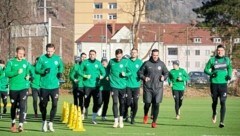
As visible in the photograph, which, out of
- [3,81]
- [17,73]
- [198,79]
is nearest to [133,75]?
[17,73]

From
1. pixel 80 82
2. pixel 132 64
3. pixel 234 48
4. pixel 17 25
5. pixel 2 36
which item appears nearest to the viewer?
pixel 132 64

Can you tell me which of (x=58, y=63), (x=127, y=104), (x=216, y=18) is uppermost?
(x=216, y=18)

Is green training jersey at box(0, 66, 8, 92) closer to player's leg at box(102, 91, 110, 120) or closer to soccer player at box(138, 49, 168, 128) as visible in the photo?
player's leg at box(102, 91, 110, 120)

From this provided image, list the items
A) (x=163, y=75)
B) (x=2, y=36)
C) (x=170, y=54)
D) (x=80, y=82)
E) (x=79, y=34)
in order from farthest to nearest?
(x=79, y=34)
(x=170, y=54)
(x=2, y=36)
(x=80, y=82)
(x=163, y=75)

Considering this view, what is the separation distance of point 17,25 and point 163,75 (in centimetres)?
2658

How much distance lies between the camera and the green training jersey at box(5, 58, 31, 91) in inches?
657

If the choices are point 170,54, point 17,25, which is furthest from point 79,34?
point 17,25

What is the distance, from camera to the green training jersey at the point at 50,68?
16875mm

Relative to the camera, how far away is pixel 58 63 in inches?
668

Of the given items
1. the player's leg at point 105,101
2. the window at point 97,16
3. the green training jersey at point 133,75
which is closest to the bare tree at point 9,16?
the player's leg at point 105,101

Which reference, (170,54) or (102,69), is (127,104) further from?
(170,54)

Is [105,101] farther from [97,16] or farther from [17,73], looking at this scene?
[97,16]

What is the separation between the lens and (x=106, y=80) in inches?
846

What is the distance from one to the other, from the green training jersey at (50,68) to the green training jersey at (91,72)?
3.30 m
